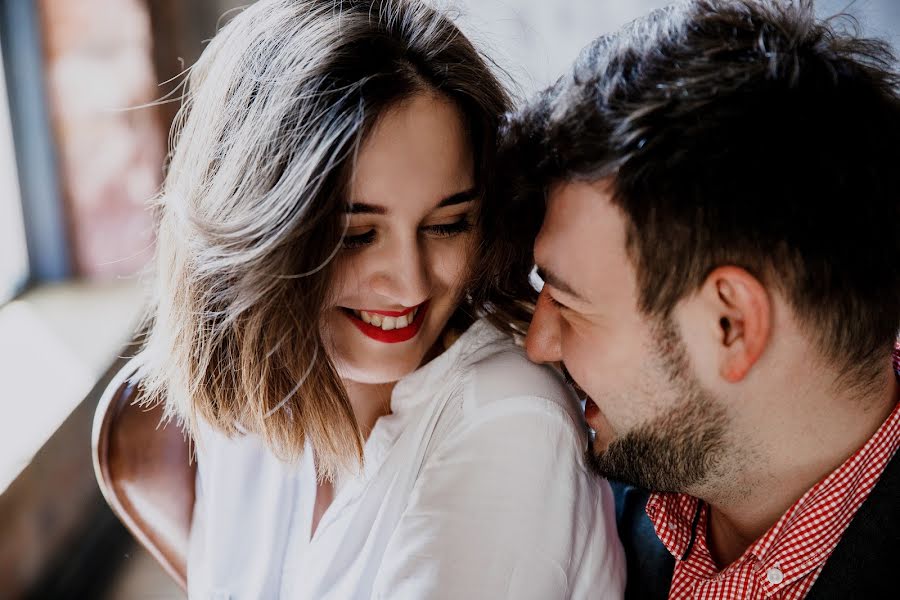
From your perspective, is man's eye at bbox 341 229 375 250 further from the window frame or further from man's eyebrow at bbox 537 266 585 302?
the window frame

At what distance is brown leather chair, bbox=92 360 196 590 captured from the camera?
1405 millimetres

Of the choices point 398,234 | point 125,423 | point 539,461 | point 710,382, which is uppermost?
point 398,234

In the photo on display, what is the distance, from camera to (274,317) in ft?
4.05

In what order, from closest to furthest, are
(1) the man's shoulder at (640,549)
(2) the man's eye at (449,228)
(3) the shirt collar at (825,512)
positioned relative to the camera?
(3) the shirt collar at (825,512)
(2) the man's eye at (449,228)
(1) the man's shoulder at (640,549)

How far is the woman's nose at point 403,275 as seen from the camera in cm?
120

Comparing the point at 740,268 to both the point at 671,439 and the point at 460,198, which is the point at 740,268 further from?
the point at 460,198

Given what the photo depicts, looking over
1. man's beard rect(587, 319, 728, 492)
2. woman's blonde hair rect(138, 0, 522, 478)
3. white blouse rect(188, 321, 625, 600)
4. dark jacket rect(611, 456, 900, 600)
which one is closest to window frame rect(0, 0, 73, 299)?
woman's blonde hair rect(138, 0, 522, 478)

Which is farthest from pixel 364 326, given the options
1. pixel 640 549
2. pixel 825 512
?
pixel 825 512

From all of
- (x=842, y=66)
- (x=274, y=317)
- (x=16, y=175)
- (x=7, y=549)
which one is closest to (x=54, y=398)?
(x=7, y=549)

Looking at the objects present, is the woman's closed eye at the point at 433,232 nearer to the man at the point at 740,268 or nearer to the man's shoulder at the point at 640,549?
the man at the point at 740,268

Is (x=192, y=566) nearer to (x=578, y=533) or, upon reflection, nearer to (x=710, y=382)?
(x=578, y=533)

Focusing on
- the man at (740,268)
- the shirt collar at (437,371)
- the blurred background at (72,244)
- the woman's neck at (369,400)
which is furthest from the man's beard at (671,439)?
the blurred background at (72,244)

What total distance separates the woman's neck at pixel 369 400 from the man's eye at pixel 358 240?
0.29 m

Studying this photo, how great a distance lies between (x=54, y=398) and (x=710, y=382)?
5.09 ft
